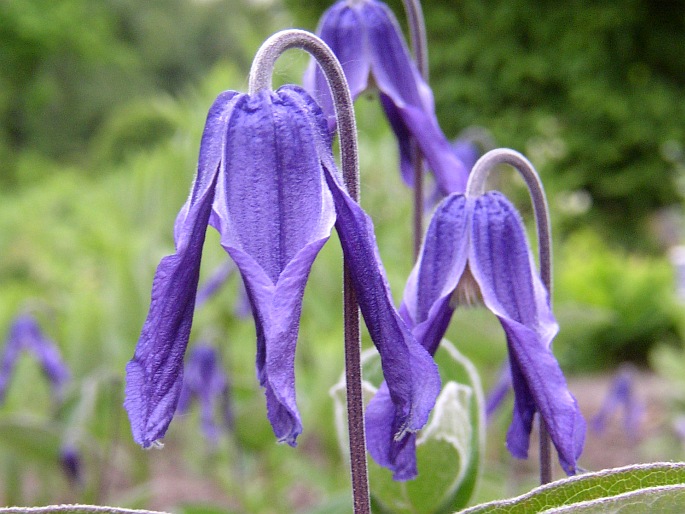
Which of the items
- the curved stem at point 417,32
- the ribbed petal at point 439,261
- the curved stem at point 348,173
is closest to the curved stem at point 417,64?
the curved stem at point 417,32

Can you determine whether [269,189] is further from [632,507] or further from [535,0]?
[535,0]

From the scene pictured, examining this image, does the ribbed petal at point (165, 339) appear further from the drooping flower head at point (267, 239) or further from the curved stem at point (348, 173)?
the curved stem at point (348, 173)

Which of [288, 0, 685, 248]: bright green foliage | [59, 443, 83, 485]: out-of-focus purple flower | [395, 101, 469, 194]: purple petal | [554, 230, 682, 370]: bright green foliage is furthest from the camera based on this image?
[288, 0, 685, 248]: bright green foliage

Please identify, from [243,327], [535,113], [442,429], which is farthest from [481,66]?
[442,429]

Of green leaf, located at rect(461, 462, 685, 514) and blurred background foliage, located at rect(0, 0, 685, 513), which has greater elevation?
blurred background foliage, located at rect(0, 0, 685, 513)

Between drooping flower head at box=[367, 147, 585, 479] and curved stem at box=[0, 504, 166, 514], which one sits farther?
drooping flower head at box=[367, 147, 585, 479]

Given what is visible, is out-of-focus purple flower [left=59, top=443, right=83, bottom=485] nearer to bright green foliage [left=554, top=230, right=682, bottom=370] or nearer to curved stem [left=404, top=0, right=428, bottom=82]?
curved stem [left=404, top=0, right=428, bottom=82]

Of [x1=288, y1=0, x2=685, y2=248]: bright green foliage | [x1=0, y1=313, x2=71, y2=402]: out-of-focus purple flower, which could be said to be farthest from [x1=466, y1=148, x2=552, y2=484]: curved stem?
[x1=288, y1=0, x2=685, y2=248]: bright green foliage
